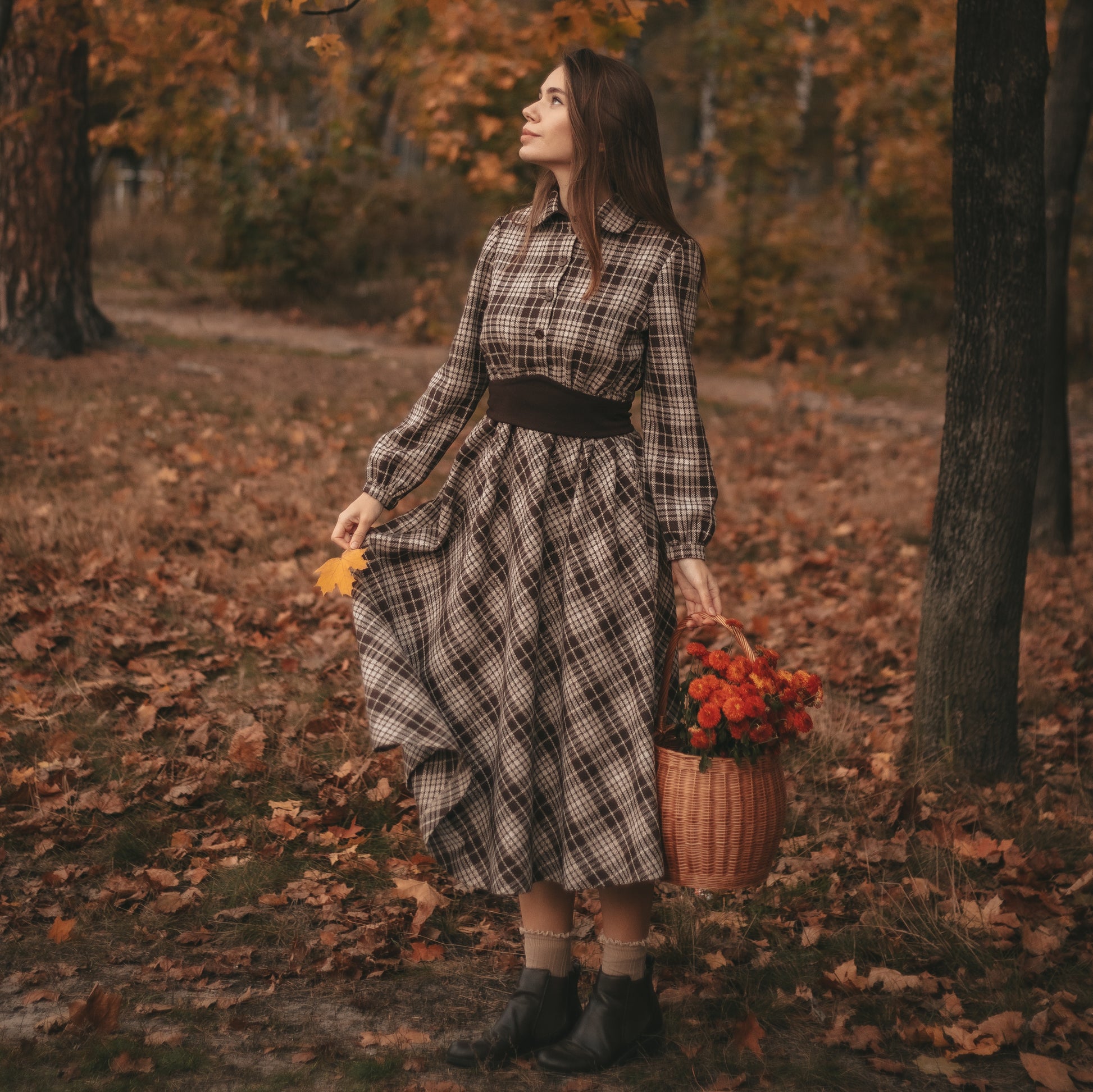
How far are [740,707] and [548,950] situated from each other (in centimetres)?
75

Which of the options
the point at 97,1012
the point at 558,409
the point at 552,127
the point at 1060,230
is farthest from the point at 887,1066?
the point at 1060,230

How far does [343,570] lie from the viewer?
2.44 meters

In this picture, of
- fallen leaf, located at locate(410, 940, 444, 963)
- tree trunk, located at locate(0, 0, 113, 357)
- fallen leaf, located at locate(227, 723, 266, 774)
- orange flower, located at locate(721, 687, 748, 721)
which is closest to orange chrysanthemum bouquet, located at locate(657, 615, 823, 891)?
orange flower, located at locate(721, 687, 748, 721)

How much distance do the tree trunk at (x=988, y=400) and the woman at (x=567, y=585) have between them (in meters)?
1.49

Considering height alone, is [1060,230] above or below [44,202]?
below

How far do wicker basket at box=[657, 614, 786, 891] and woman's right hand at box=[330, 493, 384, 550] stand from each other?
76 cm

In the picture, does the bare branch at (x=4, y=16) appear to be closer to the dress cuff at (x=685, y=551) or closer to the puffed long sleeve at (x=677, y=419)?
the puffed long sleeve at (x=677, y=419)

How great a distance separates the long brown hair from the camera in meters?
2.42

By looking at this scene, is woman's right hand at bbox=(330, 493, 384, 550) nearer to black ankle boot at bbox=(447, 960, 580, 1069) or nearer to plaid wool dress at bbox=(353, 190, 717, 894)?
plaid wool dress at bbox=(353, 190, 717, 894)

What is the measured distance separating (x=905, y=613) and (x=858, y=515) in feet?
5.71

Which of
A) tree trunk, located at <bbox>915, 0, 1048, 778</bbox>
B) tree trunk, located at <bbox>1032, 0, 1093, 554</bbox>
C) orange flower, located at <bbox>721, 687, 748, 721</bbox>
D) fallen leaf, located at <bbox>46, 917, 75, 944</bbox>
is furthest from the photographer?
tree trunk, located at <bbox>1032, 0, 1093, 554</bbox>

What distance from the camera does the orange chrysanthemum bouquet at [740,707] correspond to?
2.29 meters

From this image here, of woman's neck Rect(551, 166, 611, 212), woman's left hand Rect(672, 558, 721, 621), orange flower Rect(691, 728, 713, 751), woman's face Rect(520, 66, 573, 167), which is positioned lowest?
orange flower Rect(691, 728, 713, 751)

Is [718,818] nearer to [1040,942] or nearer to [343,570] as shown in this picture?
[343,570]
